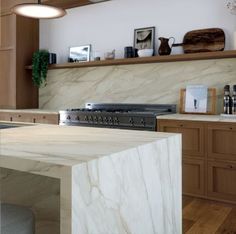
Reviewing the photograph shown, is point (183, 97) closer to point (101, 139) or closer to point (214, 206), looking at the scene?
point (214, 206)

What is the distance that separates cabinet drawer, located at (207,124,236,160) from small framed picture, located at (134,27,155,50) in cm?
151

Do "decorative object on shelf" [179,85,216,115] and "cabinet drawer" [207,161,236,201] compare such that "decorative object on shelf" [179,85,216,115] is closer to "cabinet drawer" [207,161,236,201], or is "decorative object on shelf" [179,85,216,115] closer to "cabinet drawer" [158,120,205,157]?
"cabinet drawer" [158,120,205,157]


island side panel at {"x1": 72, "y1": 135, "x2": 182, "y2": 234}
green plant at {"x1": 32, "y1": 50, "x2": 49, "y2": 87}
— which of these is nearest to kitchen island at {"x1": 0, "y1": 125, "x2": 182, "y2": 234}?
island side panel at {"x1": 72, "y1": 135, "x2": 182, "y2": 234}

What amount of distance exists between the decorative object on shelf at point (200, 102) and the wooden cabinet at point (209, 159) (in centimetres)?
56

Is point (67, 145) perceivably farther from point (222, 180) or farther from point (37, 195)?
point (222, 180)

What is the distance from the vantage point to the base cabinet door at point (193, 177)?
3.00 metres

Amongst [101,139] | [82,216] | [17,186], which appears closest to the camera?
[82,216]

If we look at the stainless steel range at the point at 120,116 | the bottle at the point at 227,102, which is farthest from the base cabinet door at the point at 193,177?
the bottle at the point at 227,102

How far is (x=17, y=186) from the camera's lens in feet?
5.58

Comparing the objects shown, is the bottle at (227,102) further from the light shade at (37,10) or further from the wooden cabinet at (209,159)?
the light shade at (37,10)

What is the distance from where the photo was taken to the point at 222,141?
2893 millimetres

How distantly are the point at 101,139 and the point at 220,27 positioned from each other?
2.64 m

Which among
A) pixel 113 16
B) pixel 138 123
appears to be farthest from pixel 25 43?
pixel 138 123

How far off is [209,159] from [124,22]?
2.26m
